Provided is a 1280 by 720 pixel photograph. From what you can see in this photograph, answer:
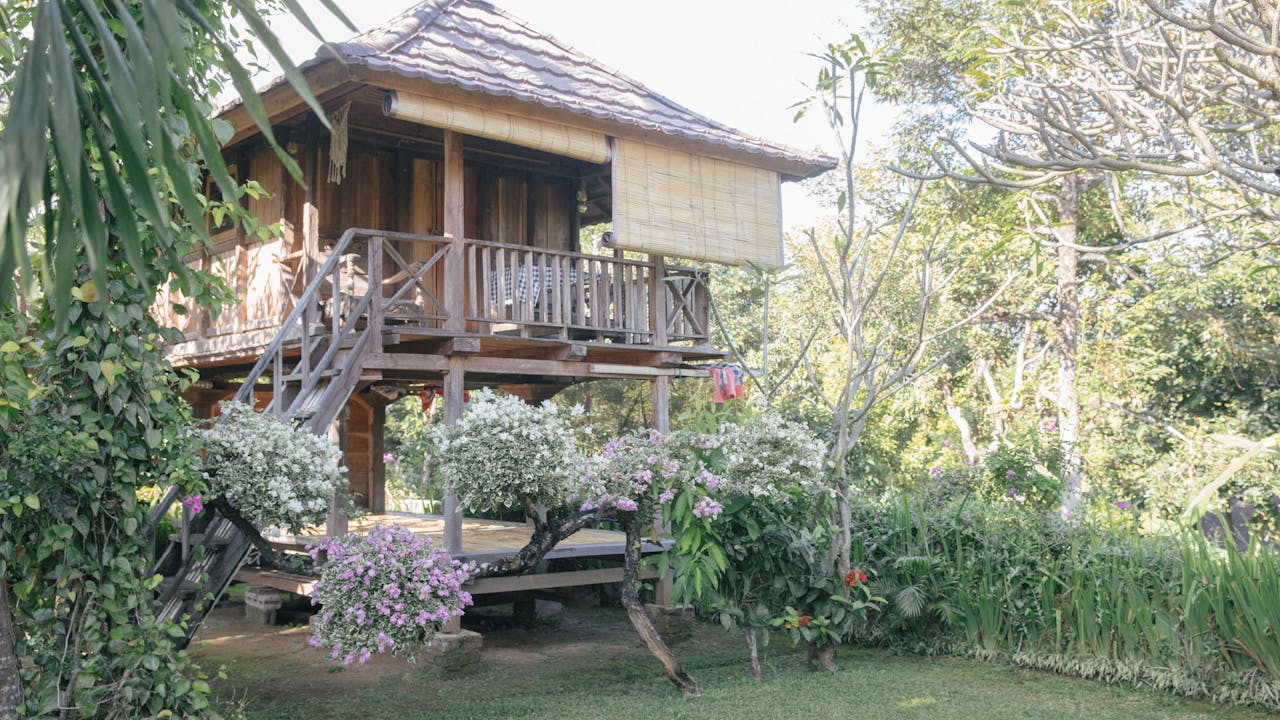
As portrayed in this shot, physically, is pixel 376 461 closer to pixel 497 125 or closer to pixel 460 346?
pixel 460 346

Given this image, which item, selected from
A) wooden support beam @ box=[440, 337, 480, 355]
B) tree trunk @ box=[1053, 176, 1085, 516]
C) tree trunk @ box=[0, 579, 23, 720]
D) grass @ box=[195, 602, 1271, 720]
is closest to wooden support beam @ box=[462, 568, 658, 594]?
grass @ box=[195, 602, 1271, 720]

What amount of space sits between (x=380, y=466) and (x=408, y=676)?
592 centimetres

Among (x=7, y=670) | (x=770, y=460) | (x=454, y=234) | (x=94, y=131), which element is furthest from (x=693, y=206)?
(x=94, y=131)

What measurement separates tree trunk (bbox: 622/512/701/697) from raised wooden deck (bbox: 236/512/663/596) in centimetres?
→ 91

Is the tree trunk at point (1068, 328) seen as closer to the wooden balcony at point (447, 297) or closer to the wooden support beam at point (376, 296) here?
the wooden balcony at point (447, 297)

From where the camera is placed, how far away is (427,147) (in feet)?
33.7

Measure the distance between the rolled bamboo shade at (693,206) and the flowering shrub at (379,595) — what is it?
372cm

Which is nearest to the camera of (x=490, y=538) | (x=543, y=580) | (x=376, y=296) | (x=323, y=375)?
(x=323, y=375)

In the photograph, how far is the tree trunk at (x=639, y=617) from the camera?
668 centimetres

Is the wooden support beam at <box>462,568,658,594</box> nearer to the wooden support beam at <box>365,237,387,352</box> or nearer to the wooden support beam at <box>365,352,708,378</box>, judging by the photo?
the wooden support beam at <box>365,352,708,378</box>

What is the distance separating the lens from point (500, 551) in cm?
864

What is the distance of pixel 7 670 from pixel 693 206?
661cm

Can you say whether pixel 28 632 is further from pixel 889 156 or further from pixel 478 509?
pixel 889 156

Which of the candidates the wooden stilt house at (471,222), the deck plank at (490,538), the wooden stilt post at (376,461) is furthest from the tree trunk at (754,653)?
the wooden stilt post at (376,461)
